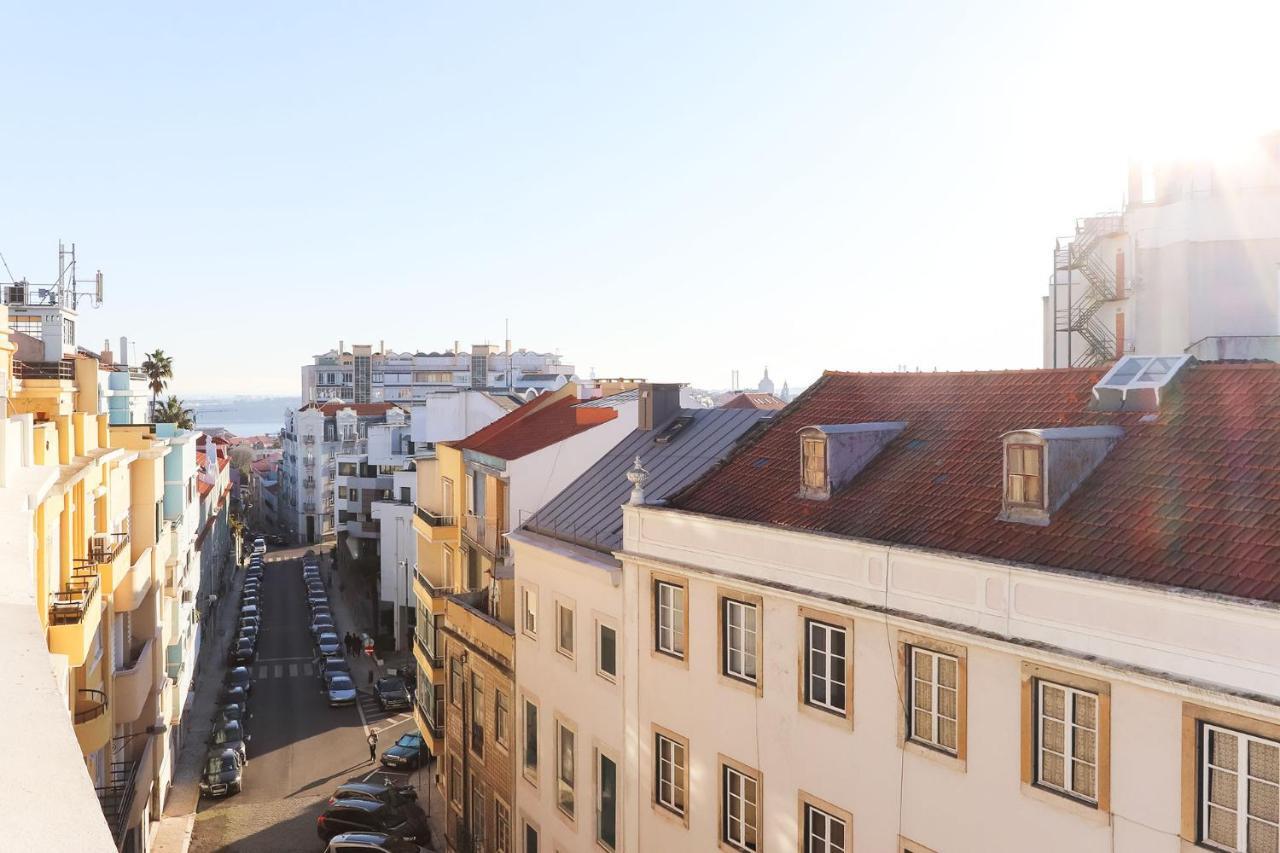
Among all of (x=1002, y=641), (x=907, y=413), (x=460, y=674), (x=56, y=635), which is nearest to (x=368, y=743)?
(x=460, y=674)

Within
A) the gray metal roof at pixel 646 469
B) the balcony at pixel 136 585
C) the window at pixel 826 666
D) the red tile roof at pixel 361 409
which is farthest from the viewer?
the red tile roof at pixel 361 409

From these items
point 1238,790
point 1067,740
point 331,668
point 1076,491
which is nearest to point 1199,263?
point 1076,491

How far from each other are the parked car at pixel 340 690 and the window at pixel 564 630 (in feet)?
107

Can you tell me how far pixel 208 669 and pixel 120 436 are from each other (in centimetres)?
3612

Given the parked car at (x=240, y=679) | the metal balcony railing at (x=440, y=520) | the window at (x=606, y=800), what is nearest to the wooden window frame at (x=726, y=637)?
the window at (x=606, y=800)

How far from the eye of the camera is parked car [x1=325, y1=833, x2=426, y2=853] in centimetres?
3397

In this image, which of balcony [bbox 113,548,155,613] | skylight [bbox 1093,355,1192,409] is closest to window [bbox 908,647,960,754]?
skylight [bbox 1093,355,1192,409]

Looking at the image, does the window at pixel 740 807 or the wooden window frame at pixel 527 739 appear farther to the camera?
the wooden window frame at pixel 527 739

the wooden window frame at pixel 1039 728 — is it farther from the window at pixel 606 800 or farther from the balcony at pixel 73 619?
the balcony at pixel 73 619

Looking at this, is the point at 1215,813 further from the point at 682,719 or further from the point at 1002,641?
the point at 682,719

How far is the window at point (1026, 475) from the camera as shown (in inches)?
623

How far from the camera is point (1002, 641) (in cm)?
1485

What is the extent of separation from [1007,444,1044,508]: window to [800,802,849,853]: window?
621cm

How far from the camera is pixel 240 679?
58.1 m
